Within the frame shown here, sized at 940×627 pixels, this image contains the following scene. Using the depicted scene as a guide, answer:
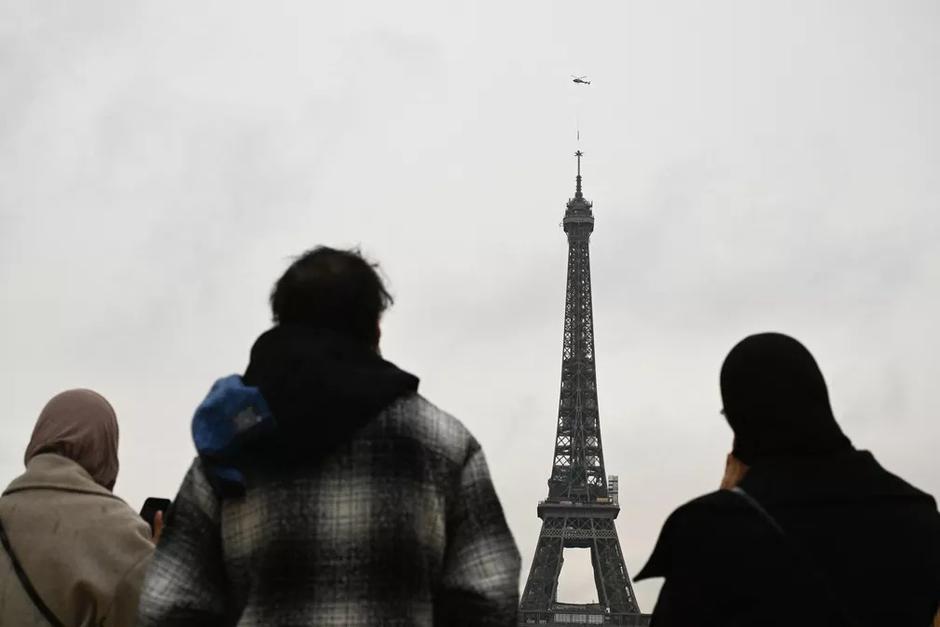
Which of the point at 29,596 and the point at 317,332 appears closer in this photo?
the point at 317,332

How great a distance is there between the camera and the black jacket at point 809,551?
3.90 meters

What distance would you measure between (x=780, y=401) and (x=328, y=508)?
1448 mm

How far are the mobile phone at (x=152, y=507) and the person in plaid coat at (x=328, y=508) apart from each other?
2.22m

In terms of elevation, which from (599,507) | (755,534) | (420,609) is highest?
(599,507)

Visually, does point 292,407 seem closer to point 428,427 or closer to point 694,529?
point 428,427

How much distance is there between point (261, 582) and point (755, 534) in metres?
1.50

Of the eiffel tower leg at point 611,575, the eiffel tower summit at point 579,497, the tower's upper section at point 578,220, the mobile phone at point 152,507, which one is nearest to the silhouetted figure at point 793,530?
the mobile phone at point 152,507

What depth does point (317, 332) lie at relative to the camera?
420 cm

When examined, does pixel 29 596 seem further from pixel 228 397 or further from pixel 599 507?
pixel 599 507

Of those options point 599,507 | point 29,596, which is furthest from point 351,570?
point 599,507

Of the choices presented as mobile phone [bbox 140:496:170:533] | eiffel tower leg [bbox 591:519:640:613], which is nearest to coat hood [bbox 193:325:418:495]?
mobile phone [bbox 140:496:170:533]

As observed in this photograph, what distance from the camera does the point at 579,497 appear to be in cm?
7544

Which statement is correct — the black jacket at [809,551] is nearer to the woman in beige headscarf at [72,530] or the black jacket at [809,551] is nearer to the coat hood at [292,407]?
the coat hood at [292,407]

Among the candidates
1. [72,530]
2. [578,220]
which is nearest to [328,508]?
[72,530]
